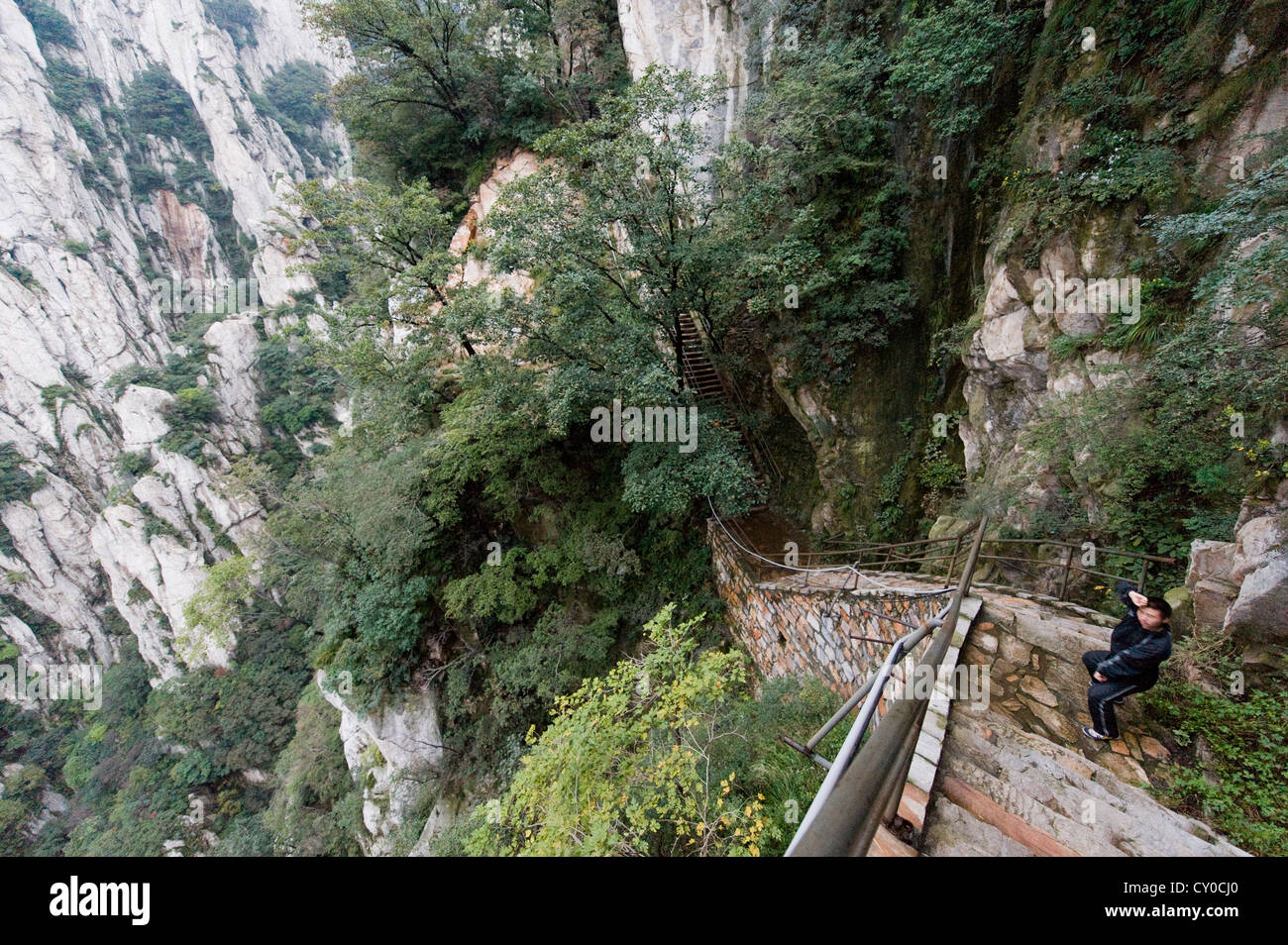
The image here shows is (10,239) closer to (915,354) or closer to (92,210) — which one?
(92,210)

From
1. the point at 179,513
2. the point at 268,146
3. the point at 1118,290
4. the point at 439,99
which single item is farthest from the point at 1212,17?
the point at 268,146

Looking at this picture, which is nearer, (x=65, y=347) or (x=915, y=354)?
(x=915, y=354)

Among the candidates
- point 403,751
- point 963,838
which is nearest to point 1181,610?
point 963,838

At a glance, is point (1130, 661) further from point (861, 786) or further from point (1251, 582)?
point (861, 786)

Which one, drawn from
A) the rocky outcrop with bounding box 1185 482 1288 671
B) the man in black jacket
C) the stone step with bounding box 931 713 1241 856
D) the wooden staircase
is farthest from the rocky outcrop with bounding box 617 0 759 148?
the stone step with bounding box 931 713 1241 856

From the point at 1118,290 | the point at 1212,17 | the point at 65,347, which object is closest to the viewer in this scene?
the point at 1212,17

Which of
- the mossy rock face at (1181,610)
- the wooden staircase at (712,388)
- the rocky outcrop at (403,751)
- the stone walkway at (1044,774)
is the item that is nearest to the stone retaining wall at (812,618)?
the stone walkway at (1044,774)
